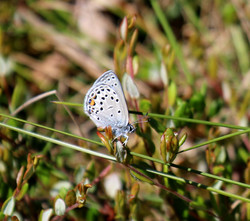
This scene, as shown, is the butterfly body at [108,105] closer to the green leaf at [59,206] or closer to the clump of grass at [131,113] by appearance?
the clump of grass at [131,113]

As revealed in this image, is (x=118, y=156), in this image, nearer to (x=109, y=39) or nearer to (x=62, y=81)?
(x=62, y=81)

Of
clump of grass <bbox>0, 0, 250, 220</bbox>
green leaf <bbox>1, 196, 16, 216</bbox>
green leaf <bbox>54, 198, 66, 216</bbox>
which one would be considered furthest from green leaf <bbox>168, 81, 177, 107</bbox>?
green leaf <bbox>1, 196, 16, 216</bbox>

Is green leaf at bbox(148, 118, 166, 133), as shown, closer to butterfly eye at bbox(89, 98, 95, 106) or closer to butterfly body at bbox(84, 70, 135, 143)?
butterfly body at bbox(84, 70, 135, 143)

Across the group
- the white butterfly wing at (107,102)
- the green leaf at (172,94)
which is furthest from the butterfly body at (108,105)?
the green leaf at (172,94)

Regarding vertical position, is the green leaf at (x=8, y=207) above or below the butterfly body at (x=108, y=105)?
below

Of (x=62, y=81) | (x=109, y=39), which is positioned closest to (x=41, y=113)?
(x=62, y=81)

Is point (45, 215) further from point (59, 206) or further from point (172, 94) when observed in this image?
point (172, 94)

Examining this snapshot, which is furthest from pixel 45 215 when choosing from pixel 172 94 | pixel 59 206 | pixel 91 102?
pixel 172 94

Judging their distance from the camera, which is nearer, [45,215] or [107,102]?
[45,215]
